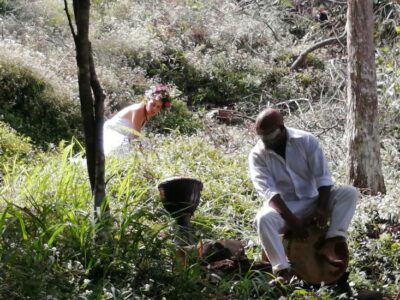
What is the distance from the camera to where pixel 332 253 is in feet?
17.6

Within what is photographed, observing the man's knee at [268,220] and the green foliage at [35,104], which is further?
the green foliage at [35,104]

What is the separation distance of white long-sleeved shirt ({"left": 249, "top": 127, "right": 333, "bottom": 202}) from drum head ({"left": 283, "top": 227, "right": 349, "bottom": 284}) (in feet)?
1.26

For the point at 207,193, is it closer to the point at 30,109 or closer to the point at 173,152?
the point at 173,152

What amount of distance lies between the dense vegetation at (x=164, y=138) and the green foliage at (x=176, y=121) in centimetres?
2

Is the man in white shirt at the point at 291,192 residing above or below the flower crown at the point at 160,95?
below

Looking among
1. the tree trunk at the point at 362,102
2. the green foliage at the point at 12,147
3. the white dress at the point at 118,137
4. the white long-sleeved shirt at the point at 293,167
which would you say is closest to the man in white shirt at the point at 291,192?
the white long-sleeved shirt at the point at 293,167

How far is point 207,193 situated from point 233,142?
112 inches

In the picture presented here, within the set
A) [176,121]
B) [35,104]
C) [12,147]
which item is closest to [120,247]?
[12,147]

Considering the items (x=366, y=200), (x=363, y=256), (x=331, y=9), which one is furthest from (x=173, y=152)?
(x=331, y=9)

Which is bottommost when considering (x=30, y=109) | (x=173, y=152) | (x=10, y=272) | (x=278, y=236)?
(x=10, y=272)

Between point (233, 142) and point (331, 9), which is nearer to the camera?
point (233, 142)

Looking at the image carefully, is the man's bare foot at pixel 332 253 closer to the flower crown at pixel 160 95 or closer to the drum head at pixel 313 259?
the drum head at pixel 313 259

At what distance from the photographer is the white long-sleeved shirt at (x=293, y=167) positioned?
570 cm

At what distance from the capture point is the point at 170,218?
219 inches
